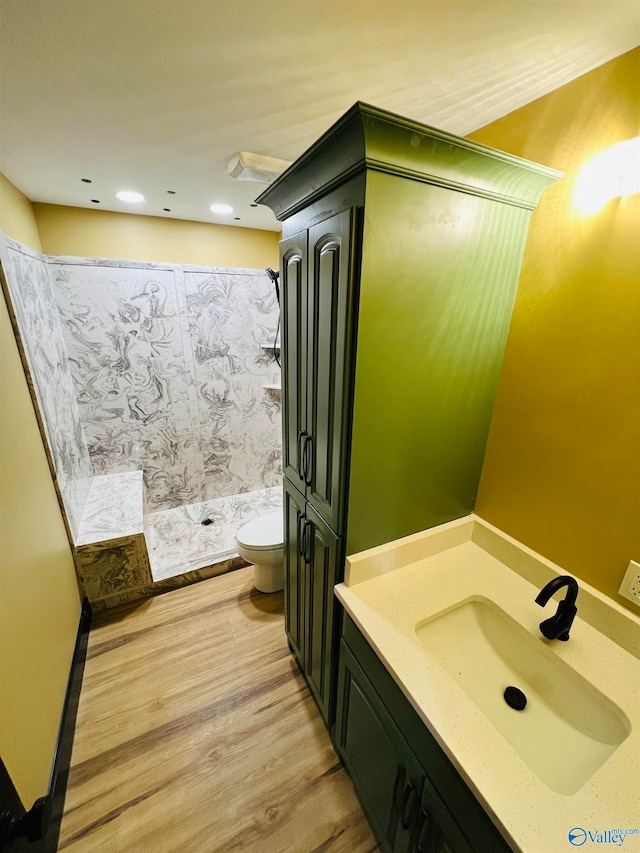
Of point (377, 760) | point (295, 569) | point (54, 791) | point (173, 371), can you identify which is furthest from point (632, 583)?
point (173, 371)

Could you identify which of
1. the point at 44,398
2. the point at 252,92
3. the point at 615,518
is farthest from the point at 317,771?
the point at 252,92

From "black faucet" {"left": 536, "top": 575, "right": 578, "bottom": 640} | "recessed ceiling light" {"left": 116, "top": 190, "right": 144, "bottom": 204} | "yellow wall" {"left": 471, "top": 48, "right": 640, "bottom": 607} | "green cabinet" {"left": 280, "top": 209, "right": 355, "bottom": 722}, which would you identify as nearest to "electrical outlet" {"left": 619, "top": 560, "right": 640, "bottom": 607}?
"yellow wall" {"left": 471, "top": 48, "right": 640, "bottom": 607}

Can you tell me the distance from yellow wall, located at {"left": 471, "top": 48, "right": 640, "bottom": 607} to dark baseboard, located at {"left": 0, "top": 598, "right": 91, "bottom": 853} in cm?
152

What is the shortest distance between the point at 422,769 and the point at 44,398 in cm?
209

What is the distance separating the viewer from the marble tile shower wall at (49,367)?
151 centimetres

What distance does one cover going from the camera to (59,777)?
1267 millimetres

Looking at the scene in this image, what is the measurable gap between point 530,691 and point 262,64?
75.9 inches

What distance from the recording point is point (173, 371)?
263 centimetres

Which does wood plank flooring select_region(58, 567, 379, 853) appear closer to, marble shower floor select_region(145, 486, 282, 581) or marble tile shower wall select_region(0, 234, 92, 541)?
marble shower floor select_region(145, 486, 282, 581)

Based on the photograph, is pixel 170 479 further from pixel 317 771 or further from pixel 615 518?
pixel 615 518

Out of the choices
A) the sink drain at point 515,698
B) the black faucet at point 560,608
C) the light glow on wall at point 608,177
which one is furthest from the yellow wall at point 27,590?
the light glow on wall at point 608,177

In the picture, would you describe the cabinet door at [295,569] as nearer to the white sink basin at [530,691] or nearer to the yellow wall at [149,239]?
the white sink basin at [530,691]

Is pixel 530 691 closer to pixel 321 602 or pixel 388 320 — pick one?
pixel 321 602

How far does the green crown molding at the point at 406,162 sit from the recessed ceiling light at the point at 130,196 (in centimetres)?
134
